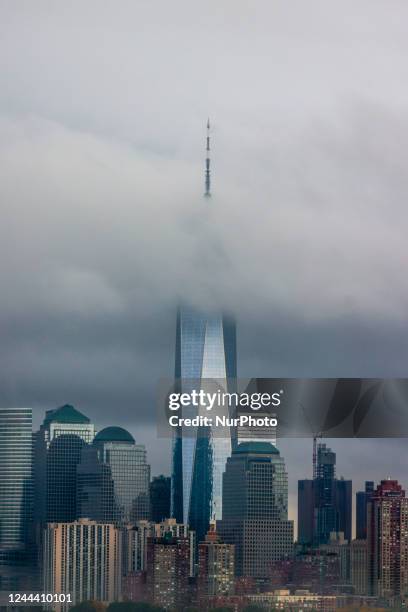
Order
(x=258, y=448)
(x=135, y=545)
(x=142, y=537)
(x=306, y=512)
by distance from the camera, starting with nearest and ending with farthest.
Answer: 1. (x=258, y=448)
2. (x=306, y=512)
3. (x=135, y=545)
4. (x=142, y=537)

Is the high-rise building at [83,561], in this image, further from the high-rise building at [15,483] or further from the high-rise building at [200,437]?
the high-rise building at [200,437]

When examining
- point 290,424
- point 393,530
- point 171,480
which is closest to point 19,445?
point 171,480

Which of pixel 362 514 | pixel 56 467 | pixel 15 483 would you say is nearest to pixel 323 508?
pixel 362 514

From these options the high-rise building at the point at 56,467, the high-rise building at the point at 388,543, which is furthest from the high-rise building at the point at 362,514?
the high-rise building at the point at 56,467

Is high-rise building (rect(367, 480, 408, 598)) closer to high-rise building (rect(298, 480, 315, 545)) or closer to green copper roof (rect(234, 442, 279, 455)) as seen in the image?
high-rise building (rect(298, 480, 315, 545))

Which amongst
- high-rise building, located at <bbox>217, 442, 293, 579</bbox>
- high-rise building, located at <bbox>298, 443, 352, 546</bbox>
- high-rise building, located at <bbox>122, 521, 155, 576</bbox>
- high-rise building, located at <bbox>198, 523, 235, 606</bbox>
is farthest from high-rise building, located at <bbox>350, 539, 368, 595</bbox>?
high-rise building, located at <bbox>122, 521, 155, 576</bbox>

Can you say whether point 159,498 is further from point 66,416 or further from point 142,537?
point 66,416
